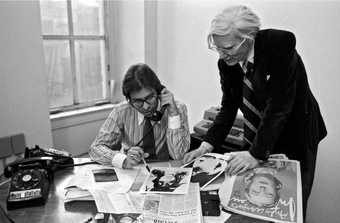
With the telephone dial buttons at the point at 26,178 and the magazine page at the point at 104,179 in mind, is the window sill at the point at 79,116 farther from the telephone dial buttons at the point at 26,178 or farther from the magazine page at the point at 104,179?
the telephone dial buttons at the point at 26,178

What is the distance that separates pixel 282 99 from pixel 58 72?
6.12ft

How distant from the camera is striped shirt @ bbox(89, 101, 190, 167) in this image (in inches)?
58.5

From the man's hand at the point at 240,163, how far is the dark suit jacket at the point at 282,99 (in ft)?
0.08

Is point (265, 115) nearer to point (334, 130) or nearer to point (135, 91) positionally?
point (135, 91)

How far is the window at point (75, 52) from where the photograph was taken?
7.54 feet

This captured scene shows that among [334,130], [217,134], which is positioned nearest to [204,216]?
[217,134]

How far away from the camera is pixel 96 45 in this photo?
2615 mm

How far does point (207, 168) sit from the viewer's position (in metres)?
1.21

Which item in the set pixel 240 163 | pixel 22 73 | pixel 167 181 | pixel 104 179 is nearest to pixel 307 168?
pixel 240 163

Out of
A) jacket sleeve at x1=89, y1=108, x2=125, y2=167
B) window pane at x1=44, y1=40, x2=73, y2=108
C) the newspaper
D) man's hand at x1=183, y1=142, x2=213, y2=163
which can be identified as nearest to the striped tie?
man's hand at x1=183, y1=142, x2=213, y2=163

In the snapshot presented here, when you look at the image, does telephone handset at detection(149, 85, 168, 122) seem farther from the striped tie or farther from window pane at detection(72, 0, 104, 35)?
window pane at detection(72, 0, 104, 35)

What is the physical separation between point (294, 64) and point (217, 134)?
1.61ft

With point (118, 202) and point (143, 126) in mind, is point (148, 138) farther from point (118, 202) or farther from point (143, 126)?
point (118, 202)

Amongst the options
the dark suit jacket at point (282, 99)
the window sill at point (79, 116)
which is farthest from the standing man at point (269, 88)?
the window sill at point (79, 116)
